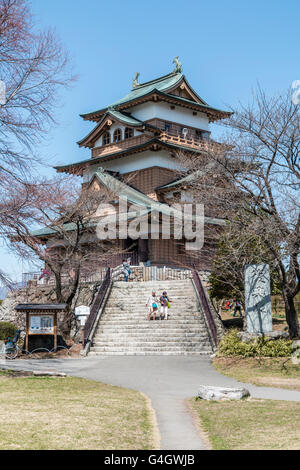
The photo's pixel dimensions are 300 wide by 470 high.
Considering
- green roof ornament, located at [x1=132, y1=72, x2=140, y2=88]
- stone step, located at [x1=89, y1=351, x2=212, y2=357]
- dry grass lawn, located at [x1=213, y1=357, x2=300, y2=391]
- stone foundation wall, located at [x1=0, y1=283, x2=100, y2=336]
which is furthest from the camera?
green roof ornament, located at [x1=132, y1=72, x2=140, y2=88]

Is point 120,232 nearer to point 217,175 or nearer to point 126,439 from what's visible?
point 217,175

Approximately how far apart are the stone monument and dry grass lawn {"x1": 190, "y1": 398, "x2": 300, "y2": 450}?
8487mm

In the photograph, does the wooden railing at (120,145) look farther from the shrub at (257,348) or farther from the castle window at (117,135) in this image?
the shrub at (257,348)

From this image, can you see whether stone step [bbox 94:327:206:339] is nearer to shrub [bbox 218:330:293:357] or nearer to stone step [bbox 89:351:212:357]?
stone step [bbox 89:351:212:357]

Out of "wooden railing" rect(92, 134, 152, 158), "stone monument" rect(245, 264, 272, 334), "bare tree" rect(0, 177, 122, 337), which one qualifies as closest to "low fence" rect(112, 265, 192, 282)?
"bare tree" rect(0, 177, 122, 337)

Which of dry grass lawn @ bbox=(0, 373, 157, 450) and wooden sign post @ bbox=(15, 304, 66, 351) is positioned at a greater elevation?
wooden sign post @ bbox=(15, 304, 66, 351)

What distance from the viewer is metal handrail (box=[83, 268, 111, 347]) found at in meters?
22.7

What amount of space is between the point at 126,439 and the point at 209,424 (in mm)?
1753

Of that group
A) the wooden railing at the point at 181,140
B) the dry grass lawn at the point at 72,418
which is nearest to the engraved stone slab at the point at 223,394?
the dry grass lawn at the point at 72,418

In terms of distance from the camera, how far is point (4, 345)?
21.8m

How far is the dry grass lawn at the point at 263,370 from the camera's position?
43.8 ft

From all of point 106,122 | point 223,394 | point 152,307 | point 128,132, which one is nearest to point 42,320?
point 152,307

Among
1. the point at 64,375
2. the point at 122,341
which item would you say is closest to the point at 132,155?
the point at 122,341

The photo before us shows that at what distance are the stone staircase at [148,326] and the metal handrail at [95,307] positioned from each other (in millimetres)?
415
